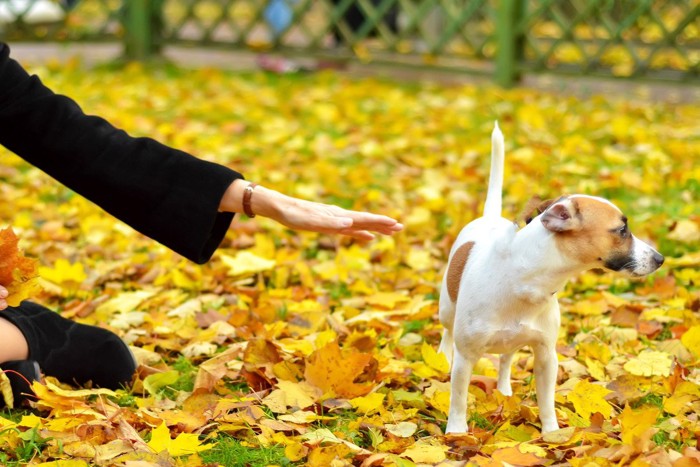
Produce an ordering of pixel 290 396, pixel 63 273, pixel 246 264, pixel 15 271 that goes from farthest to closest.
Answer: pixel 246 264, pixel 63 273, pixel 290 396, pixel 15 271

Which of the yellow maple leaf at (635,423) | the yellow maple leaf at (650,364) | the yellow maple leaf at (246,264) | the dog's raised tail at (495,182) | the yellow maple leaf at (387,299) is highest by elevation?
the dog's raised tail at (495,182)

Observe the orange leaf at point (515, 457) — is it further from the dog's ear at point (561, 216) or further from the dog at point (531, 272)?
the dog's ear at point (561, 216)

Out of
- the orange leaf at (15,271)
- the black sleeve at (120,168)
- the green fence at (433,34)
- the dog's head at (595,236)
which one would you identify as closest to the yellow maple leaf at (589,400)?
the dog's head at (595,236)

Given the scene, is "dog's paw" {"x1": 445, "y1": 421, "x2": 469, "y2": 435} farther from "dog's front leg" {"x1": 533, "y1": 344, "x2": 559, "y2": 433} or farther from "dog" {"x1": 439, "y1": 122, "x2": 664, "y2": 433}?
"dog's front leg" {"x1": 533, "y1": 344, "x2": 559, "y2": 433}

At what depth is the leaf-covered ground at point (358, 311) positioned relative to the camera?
2090 millimetres

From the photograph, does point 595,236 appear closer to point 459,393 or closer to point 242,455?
point 459,393

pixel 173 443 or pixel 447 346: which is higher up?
pixel 447 346

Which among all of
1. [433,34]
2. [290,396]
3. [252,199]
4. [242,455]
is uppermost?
[433,34]

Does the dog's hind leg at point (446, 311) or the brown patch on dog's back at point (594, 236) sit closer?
the brown patch on dog's back at point (594, 236)

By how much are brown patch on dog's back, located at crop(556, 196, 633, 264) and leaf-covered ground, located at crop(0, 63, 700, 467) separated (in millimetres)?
318

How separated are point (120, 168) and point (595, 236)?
1.09m

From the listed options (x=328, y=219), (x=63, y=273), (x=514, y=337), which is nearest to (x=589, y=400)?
(x=514, y=337)

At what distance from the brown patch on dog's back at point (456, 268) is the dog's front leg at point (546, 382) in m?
0.23

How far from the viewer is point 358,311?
3.00 m
